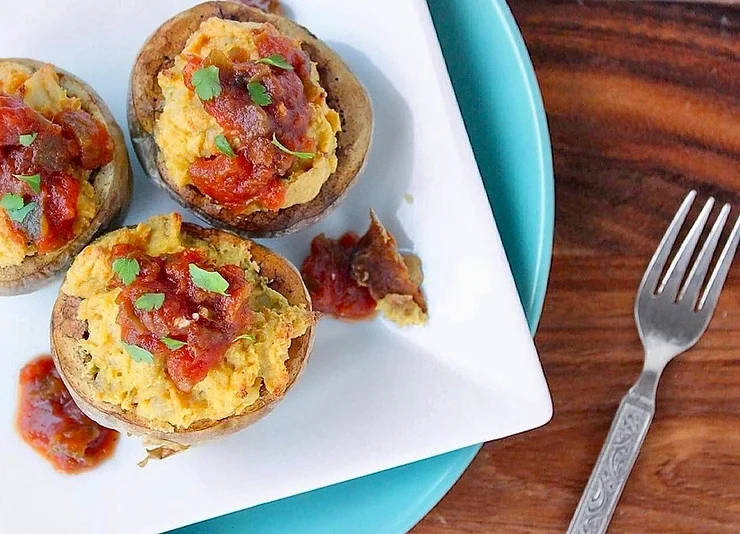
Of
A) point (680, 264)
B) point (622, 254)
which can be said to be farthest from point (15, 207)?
point (680, 264)

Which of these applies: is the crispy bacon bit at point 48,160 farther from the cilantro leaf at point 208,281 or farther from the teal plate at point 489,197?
the teal plate at point 489,197

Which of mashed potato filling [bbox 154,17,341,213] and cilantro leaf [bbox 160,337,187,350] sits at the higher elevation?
mashed potato filling [bbox 154,17,341,213]

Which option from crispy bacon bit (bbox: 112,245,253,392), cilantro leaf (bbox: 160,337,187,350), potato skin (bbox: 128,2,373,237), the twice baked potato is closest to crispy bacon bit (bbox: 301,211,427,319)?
potato skin (bbox: 128,2,373,237)

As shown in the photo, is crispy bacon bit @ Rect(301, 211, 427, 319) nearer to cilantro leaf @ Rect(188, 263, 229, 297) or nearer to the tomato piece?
cilantro leaf @ Rect(188, 263, 229, 297)

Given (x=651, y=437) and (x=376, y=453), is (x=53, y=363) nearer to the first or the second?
(x=376, y=453)

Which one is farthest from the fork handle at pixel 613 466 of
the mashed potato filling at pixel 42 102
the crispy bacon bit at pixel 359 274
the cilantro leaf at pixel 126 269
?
the mashed potato filling at pixel 42 102

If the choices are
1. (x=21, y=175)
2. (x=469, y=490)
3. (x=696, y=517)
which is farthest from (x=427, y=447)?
(x=21, y=175)
